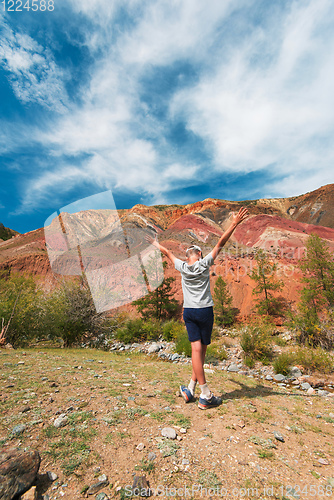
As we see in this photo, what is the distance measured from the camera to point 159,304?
19.4 meters

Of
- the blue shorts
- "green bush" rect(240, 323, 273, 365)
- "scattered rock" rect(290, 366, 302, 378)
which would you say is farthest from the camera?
"green bush" rect(240, 323, 273, 365)

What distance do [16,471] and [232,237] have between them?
65962mm

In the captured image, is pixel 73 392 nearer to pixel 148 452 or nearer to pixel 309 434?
pixel 148 452

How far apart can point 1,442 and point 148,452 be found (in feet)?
4.53

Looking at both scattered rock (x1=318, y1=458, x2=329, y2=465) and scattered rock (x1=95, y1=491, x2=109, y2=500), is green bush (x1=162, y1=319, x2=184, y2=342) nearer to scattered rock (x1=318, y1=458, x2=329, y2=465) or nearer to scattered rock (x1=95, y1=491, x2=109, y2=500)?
scattered rock (x1=318, y1=458, x2=329, y2=465)

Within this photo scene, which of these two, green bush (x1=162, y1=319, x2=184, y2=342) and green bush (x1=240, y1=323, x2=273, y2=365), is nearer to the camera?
green bush (x1=240, y1=323, x2=273, y2=365)

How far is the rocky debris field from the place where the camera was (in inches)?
70.9

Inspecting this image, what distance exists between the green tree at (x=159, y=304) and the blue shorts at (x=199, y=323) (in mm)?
15532

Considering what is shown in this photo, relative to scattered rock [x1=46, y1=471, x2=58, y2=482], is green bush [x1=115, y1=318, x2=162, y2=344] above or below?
below

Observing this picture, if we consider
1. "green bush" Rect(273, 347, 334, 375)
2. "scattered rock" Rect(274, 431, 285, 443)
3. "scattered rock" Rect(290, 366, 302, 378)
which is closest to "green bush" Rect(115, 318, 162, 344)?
"green bush" Rect(273, 347, 334, 375)

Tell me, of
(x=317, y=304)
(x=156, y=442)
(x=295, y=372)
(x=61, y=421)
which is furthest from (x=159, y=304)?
(x=156, y=442)

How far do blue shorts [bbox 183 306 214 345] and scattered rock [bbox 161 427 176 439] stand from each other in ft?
3.48

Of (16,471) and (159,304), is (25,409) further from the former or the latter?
(159,304)

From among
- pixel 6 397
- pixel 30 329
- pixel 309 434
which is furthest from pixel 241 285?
pixel 6 397
